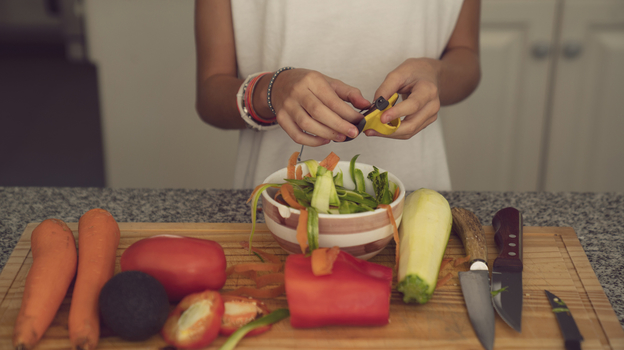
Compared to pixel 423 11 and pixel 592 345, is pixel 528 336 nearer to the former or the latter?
pixel 592 345

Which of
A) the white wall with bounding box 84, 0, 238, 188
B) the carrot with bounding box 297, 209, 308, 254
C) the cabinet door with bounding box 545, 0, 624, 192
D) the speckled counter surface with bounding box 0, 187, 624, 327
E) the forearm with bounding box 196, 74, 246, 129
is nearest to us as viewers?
the carrot with bounding box 297, 209, 308, 254

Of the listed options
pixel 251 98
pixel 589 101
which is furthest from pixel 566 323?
pixel 589 101

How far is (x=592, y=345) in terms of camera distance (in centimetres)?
67

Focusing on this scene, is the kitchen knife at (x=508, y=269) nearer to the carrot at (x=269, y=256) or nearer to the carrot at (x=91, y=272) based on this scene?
the carrot at (x=269, y=256)

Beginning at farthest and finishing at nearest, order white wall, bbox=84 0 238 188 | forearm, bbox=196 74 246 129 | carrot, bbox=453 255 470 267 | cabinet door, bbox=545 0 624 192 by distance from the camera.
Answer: white wall, bbox=84 0 238 188 < cabinet door, bbox=545 0 624 192 < forearm, bbox=196 74 246 129 < carrot, bbox=453 255 470 267

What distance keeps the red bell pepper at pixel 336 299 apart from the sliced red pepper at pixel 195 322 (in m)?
0.10

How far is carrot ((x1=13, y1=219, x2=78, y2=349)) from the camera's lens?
64cm

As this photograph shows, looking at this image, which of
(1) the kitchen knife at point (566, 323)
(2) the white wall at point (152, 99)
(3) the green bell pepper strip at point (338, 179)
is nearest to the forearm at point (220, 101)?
(3) the green bell pepper strip at point (338, 179)

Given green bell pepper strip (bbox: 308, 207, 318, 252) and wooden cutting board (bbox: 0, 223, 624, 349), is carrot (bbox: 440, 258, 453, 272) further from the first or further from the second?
green bell pepper strip (bbox: 308, 207, 318, 252)

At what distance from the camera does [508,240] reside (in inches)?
33.6

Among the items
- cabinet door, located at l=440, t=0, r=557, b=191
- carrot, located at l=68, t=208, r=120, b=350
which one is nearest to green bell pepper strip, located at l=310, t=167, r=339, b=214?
carrot, located at l=68, t=208, r=120, b=350

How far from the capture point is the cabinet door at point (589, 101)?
2199mm

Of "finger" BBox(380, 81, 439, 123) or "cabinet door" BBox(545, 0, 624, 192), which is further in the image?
"cabinet door" BBox(545, 0, 624, 192)

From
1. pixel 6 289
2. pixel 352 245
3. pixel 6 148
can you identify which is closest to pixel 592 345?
pixel 352 245
